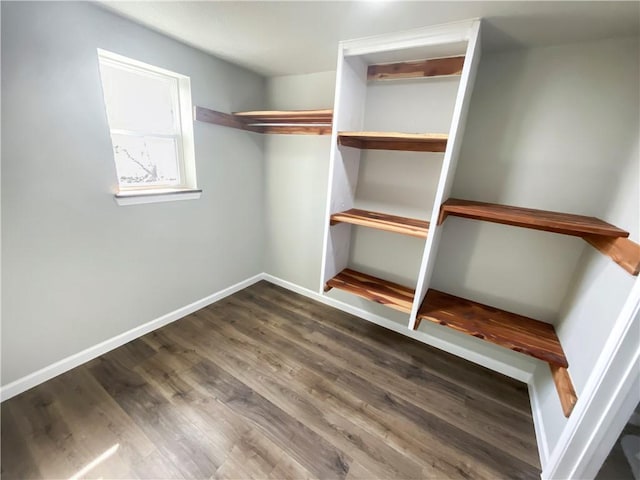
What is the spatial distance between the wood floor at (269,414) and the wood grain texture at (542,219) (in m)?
1.17

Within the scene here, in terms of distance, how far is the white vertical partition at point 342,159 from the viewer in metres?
1.69

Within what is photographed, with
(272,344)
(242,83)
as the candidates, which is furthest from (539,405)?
(242,83)

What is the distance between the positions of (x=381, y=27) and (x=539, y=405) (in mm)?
2402

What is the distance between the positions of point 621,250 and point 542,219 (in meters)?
0.30

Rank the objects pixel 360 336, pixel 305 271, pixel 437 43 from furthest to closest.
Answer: pixel 305 271
pixel 360 336
pixel 437 43

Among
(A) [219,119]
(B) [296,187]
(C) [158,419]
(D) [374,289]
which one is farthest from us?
(B) [296,187]

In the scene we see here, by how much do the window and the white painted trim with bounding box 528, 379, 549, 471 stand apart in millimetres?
2788

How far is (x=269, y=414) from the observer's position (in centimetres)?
152

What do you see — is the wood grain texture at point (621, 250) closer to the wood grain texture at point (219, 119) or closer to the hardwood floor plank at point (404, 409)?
the hardwood floor plank at point (404, 409)

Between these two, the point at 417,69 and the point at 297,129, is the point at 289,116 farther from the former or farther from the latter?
the point at 417,69

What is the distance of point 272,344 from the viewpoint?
209 cm

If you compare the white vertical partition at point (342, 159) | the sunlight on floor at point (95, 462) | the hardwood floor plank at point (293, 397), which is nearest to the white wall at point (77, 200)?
the hardwood floor plank at point (293, 397)

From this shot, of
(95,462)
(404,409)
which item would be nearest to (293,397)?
(404,409)

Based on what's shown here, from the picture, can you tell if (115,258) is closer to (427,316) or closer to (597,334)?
(427,316)
